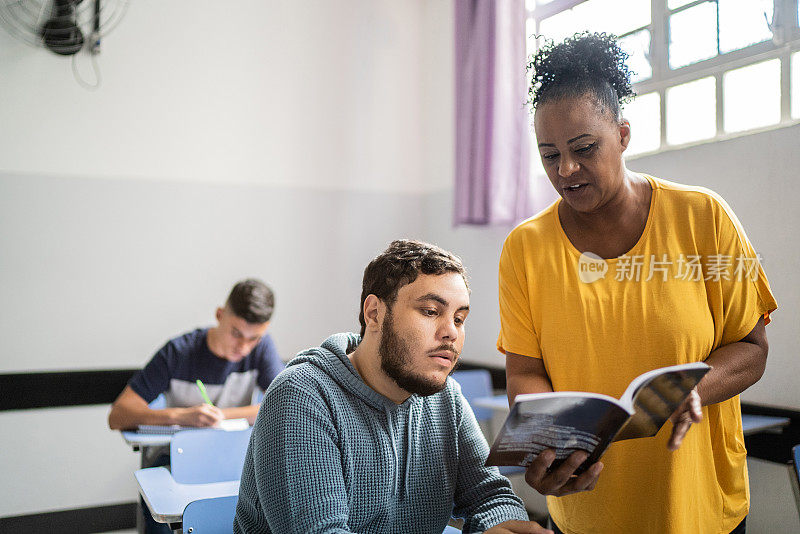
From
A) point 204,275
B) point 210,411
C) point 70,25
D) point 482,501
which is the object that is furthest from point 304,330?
point 482,501

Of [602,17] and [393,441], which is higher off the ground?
[602,17]

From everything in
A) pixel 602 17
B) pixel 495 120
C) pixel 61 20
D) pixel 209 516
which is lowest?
pixel 209 516

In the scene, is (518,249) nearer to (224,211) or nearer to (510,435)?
(510,435)

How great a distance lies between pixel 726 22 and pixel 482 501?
2.11 meters

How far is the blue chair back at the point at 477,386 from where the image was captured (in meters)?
3.52

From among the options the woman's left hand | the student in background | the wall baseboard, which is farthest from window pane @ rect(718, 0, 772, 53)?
the wall baseboard

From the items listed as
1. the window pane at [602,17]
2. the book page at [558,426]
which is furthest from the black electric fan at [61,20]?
the book page at [558,426]

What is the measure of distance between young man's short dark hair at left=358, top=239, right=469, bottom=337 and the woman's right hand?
421 mm

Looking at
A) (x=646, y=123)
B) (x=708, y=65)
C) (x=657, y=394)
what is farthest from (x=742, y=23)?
(x=657, y=394)

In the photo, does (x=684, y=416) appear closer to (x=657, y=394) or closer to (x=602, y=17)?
(x=657, y=394)

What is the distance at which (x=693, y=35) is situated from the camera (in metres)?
2.74

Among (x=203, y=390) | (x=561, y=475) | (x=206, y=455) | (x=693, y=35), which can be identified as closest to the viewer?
(x=561, y=475)

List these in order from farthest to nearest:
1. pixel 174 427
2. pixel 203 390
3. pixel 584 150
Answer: pixel 203 390 → pixel 174 427 → pixel 584 150

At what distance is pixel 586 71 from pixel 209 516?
1.29m
